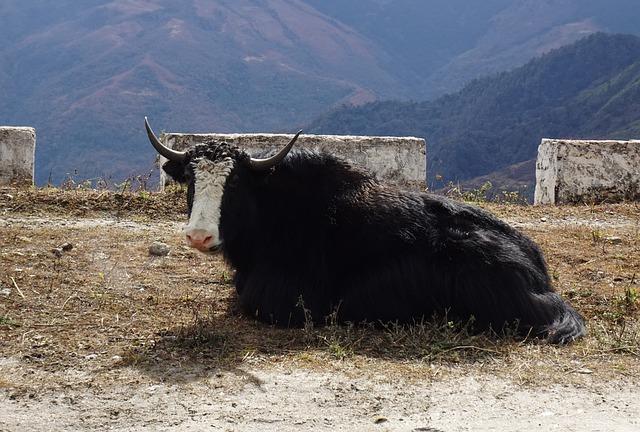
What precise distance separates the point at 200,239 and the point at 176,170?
767 mm

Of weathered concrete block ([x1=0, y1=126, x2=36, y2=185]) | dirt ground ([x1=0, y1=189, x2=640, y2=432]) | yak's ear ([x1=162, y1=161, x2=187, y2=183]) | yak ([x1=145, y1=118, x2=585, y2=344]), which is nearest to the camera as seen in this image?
dirt ground ([x1=0, y1=189, x2=640, y2=432])

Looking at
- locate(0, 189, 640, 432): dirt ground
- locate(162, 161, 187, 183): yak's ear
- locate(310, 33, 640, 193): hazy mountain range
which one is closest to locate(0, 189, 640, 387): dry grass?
locate(0, 189, 640, 432): dirt ground

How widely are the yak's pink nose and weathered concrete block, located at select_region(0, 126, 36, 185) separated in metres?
5.52

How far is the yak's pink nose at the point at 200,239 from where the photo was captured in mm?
5109

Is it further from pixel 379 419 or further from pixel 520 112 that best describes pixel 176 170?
pixel 520 112

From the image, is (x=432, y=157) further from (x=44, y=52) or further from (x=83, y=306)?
(x=44, y=52)

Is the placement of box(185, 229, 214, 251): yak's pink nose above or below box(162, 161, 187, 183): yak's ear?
below

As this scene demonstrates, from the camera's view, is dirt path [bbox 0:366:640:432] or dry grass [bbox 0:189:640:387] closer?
dirt path [bbox 0:366:640:432]

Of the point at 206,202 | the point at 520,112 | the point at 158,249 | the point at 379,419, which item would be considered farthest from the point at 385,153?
the point at 520,112

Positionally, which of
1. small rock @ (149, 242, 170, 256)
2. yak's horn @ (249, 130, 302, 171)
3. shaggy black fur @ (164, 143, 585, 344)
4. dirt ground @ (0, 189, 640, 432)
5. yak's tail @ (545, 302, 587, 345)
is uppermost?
yak's horn @ (249, 130, 302, 171)

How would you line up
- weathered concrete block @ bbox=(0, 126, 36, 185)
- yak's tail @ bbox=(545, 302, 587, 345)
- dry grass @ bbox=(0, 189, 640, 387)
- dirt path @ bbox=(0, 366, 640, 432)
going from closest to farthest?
dirt path @ bbox=(0, 366, 640, 432)
dry grass @ bbox=(0, 189, 640, 387)
yak's tail @ bbox=(545, 302, 587, 345)
weathered concrete block @ bbox=(0, 126, 36, 185)

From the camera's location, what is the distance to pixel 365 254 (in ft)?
18.1

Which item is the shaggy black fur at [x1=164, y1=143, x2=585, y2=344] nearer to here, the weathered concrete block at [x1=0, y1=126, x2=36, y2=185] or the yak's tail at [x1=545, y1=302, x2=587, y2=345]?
the yak's tail at [x1=545, y1=302, x2=587, y2=345]

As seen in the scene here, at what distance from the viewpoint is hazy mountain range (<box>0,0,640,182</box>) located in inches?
3526
